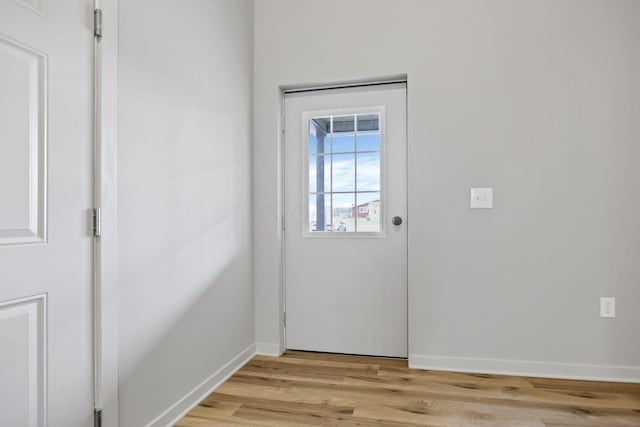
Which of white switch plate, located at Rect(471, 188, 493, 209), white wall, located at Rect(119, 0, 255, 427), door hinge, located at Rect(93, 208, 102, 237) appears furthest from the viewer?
white switch plate, located at Rect(471, 188, 493, 209)

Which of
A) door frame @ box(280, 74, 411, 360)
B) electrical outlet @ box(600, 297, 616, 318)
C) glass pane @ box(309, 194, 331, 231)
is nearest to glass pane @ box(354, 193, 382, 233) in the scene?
glass pane @ box(309, 194, 331, 231)

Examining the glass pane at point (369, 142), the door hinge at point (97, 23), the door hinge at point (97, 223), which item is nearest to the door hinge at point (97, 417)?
the door hinge at point (97, 223)

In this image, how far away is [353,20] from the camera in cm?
268

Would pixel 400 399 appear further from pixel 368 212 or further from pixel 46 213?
pixel 46 213

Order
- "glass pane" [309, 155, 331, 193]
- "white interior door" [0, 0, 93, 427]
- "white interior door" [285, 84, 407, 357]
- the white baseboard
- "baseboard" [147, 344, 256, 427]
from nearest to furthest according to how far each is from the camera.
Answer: "white interior door" [0, 0, 93, 427] → "baseboard" [147, 344, 256, 427] → the white baseboard → "white interior door" [285, 84, 407, 357] → "glass pane" [309, 155, 331, 193]

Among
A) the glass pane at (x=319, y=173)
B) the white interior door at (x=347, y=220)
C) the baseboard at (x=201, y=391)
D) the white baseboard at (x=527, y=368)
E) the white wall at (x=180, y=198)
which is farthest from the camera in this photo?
the glass pane at (x=319, y=173)

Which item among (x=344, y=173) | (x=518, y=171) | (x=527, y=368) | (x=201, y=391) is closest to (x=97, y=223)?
(x=201, y=391)

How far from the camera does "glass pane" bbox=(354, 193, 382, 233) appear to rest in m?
2.74

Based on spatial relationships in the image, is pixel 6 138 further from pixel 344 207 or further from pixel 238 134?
pixel 344 207

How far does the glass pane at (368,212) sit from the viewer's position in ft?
9.00

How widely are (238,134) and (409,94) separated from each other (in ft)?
3.75

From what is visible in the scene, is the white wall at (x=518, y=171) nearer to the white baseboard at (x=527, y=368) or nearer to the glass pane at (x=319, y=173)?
the white baseboard at (x=527, y=368)

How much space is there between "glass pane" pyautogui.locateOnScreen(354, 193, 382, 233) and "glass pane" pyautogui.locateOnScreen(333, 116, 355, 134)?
465 millimetres

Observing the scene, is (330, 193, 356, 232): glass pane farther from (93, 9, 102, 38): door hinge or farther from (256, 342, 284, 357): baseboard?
(93, 9, 102, 38): door hinge
